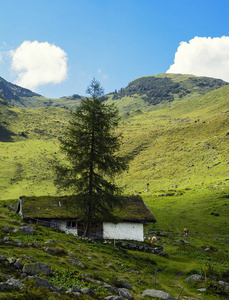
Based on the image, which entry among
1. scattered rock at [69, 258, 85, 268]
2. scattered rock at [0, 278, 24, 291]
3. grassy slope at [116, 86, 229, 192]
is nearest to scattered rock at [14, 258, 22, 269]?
scattered rock at [0, 278, 24, 291]

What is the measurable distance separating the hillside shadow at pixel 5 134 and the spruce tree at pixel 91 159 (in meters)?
162

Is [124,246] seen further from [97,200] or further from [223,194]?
[223,194]

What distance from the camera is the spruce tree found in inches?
993

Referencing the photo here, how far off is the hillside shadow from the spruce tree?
532 ft

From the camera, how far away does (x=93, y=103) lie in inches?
1062

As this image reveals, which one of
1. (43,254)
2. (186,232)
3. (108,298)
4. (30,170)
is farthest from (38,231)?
(30,170)

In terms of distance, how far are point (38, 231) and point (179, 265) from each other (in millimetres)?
13078

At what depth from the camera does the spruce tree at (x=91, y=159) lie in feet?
82.7

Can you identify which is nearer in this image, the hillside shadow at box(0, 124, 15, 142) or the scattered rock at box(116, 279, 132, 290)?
the scattered rock at box(116, 279, 132, 290)

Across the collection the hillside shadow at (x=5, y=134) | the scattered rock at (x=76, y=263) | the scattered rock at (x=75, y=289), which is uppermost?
the hillside shadow at (x=5, y=134)

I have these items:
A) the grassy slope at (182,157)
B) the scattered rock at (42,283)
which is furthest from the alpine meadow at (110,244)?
the grassy slope at (182,157)

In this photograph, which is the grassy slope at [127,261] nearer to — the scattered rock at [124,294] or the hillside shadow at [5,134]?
the scattered rock at [124,294]

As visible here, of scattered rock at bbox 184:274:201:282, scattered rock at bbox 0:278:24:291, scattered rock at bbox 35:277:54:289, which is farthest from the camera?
scattered rock at bbox 184:274:201:282

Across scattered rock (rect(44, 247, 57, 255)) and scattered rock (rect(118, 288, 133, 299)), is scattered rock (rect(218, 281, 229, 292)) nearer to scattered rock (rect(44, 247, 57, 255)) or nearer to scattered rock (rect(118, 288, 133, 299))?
scattered rock (rect(118, 288, 133, 299))
